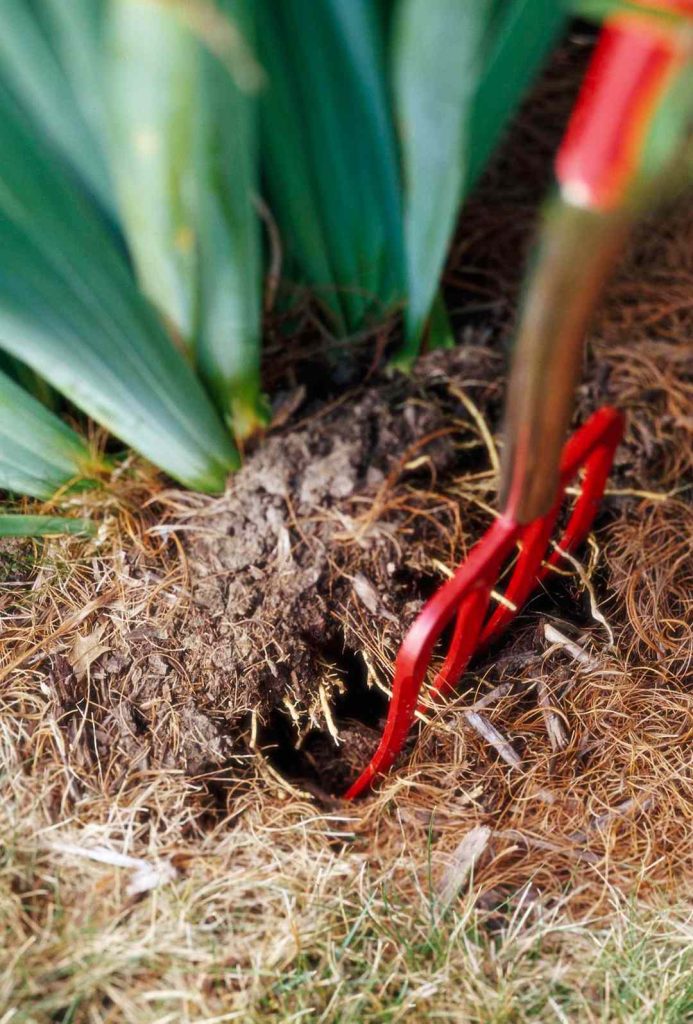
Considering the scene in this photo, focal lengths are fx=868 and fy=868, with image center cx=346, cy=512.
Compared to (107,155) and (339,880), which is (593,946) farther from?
(107,155)

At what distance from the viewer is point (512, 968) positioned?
864mm

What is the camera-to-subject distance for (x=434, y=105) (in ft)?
2.32

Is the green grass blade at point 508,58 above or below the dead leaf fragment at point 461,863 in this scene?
above

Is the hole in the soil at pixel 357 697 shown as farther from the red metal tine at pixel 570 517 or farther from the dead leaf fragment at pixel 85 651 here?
the dead leaf fragment at pixel 85 651

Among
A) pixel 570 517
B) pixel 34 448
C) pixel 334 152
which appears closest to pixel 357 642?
pixel 570 517

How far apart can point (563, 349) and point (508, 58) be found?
35cm

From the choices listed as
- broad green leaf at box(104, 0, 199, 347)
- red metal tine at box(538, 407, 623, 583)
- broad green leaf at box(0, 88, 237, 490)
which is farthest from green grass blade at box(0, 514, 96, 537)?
red metal tine at box(538, 407, 623, 583)

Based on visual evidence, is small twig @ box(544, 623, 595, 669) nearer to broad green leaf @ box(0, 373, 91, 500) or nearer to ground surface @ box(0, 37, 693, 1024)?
ground surface @ box(0, 37, 693, 1024)

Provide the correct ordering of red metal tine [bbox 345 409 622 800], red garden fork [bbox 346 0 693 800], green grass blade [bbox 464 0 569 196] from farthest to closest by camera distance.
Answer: red metal tine [bbox 345 409 622 800]
green grass blade [bbox 464 0 569 196]
red garden fork [bbox 346 0 693 800]

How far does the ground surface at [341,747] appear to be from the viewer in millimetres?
851

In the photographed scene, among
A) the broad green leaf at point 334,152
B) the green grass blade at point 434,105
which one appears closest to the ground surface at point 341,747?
the broad green leaf at point 334,152

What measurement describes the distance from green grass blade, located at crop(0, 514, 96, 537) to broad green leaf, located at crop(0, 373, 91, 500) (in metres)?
0.04

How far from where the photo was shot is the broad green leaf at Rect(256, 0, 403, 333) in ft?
2.45

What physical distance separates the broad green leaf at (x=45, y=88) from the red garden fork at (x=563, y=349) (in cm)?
42
